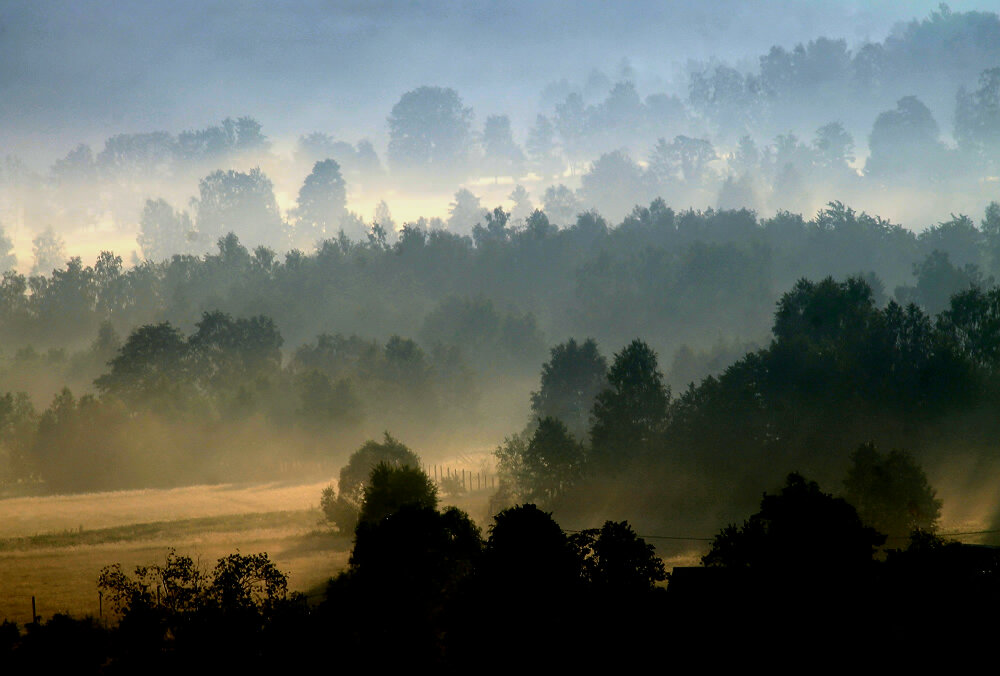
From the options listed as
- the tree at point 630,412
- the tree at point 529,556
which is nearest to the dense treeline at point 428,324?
the tree at point 630,412

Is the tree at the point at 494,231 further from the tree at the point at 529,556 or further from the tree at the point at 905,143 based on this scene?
the tree at the point at 529,556

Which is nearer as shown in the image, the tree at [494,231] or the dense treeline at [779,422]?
the dense treeline at [779,422]

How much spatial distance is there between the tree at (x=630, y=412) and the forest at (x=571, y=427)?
11.1 inches

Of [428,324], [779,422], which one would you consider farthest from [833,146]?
[779,422]

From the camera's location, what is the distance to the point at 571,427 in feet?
300

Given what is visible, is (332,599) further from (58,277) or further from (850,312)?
(58,277)

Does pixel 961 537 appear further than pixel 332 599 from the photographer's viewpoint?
Yes

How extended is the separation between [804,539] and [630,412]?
40602 millimetres

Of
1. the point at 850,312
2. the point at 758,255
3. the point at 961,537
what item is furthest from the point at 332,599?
the point at 758,255

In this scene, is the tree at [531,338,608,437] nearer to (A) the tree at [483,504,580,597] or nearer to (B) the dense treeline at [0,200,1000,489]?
(B) the dense treeline at [0,200,1000,489]

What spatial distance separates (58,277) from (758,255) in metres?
134

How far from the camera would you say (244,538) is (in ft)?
210

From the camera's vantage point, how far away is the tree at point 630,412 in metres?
72.9

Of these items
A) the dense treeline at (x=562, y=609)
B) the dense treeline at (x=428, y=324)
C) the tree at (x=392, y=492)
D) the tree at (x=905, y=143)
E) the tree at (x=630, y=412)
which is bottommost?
the dense treeline at (x=562, y=609)
